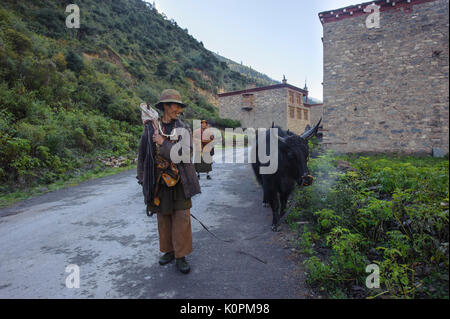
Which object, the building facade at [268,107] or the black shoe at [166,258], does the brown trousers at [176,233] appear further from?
the building facade at [268,107]

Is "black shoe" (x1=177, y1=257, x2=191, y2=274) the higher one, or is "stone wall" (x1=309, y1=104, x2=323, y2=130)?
"stone wall" (x1=309, y1=104, x2=323, y2=130)

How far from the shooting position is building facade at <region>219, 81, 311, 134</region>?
32156mm

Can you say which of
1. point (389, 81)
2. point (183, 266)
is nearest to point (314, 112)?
point (389, 81)

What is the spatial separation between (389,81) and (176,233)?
1228 cm

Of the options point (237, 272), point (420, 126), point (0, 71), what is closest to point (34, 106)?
point (0, 71)

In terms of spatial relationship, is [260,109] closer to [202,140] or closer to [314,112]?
[314,112]

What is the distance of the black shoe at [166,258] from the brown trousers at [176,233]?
0.16 ft

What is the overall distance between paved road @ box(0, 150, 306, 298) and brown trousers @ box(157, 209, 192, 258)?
227 mm

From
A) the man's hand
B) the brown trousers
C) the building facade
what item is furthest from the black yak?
the building facade

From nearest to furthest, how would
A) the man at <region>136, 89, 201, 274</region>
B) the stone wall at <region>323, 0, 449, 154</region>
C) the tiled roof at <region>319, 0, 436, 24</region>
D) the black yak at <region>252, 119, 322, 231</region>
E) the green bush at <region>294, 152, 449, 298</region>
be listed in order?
the green bush at <region>294, 152, 449, 298</region>, the man at <region>136, 89, 201, 274</region>, the black yak at <region>252, 119, 322, 231</region>, the stone wall at <region>323, 0, 449, 154</region>, the tiled roof at <region>319, 0, 436, 24</region>

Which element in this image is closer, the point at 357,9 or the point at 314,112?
the point at 357,9

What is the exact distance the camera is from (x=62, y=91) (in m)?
12.5

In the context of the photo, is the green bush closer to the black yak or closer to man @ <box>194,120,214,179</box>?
the black yak

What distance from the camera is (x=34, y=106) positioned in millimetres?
9875
